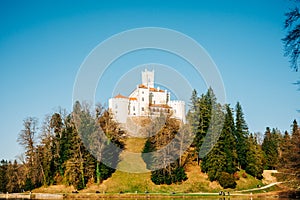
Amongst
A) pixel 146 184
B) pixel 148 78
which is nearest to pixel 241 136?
pixel 146 184

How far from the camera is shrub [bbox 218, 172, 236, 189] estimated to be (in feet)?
133

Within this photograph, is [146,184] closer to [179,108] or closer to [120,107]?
[179,108]

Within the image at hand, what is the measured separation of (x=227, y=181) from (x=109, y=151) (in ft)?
49.4

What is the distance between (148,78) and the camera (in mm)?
82688

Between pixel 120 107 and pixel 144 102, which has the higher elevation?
pixel 144 102

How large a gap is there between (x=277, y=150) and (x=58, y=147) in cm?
3858

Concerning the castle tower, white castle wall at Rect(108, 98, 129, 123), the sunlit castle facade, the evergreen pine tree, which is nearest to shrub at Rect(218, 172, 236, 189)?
the evergreen pine tree

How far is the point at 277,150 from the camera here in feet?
206

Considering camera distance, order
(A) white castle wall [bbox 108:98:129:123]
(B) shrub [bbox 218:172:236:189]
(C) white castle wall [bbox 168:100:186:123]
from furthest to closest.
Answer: (A) white castle wall [bbox 108:98:129:123] → (C) white castle wall [bbox 168:100:186:123] → (B) shrub [bbox 218:172:236:189]

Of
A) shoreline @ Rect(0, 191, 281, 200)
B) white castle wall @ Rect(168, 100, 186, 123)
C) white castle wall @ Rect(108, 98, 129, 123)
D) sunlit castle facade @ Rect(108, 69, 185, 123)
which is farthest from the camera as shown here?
Answer: white castle wall @ Rect(108, 98, 129, 123)

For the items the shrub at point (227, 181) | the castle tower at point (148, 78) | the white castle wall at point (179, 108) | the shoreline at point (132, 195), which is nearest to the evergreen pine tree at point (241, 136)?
the shrub at point (227, 181)

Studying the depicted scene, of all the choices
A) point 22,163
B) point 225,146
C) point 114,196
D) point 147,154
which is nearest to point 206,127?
point 225,146

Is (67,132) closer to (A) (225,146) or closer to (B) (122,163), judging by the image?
(B) (122,163)

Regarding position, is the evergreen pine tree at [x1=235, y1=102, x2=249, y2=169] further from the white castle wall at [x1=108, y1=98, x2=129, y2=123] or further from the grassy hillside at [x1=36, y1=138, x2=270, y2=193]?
the white castle wall at [x1=108, y1=98, x2=129, y2=123]
